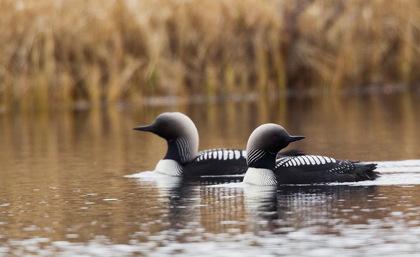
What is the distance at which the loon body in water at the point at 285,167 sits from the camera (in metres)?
8.12

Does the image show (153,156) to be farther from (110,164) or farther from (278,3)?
(278,3)

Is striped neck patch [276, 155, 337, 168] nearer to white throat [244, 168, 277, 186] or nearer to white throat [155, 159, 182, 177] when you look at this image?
white throat [244, 168, 277, 186]

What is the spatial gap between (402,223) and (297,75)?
14477 mm

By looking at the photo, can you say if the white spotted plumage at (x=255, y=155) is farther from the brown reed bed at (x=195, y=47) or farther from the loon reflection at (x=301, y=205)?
the brown reed bed at (x=195, y=47)

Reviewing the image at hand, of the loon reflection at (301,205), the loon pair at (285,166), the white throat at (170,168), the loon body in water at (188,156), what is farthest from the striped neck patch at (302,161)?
the white throat at (170,168)

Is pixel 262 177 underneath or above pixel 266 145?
underneath

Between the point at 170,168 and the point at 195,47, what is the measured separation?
10.5m

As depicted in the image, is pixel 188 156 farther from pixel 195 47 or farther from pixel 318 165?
pixel 195 47

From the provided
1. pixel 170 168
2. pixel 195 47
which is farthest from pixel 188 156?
pixel 195 47

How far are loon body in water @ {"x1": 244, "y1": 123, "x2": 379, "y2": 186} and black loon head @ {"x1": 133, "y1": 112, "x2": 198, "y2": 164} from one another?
51.6 inches

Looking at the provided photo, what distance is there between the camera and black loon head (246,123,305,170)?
819 centimetres

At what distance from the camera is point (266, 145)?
26.9 feet

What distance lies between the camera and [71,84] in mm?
18500

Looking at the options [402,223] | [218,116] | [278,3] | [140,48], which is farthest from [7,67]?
[402,223]
